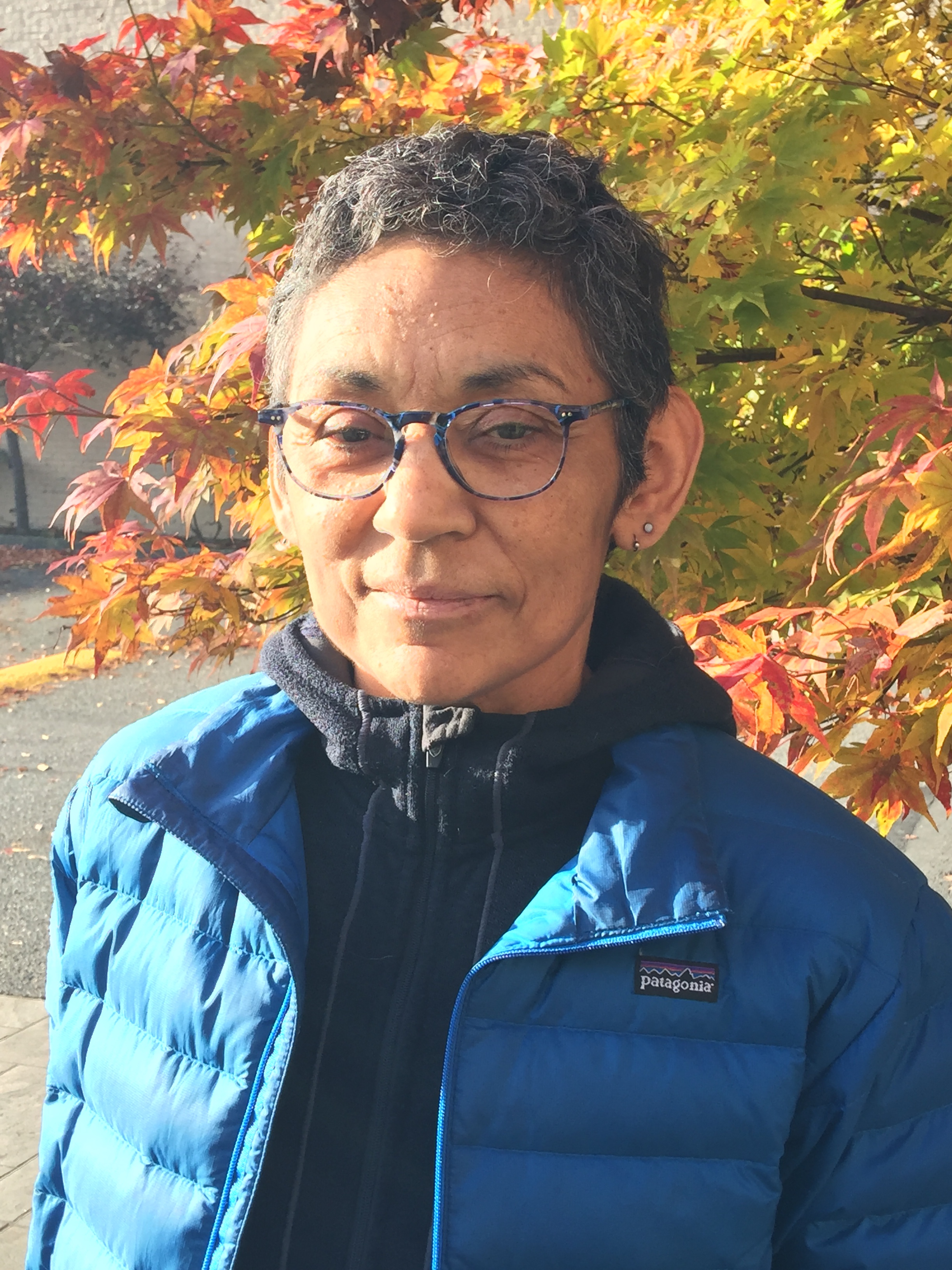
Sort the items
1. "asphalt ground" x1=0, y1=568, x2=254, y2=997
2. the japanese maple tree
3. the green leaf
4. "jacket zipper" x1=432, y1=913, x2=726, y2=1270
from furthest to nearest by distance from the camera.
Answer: "asphalt ground" x1=0, y1=568, x2=254, y2=997 → the green leaf → the japanese maple tree → "jacket zipper" x1=432, y1=913, x2=726, y2=1270

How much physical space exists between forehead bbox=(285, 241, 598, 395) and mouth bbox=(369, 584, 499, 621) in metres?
0.20

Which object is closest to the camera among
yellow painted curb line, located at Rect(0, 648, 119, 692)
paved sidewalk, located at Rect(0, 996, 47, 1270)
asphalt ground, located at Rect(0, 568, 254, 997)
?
paved sidewalk, located at Rect(0, 996, 47, 1270)

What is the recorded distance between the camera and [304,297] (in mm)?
1264

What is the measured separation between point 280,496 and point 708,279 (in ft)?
2.74

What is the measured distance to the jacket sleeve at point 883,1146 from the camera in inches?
42.6

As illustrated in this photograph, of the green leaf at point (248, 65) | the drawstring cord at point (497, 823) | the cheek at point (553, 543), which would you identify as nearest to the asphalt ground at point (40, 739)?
the green leaf at point (248, 65)

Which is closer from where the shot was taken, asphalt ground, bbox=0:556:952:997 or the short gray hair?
the short gray hair

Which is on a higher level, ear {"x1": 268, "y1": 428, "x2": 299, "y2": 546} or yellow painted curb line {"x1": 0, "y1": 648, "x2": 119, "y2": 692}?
ear {"x1": 268, "y1": 428, "x2": 299, "y2": 546}

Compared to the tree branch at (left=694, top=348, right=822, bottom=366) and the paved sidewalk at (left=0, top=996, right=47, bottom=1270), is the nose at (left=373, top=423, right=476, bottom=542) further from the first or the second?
the paved sidewalk at (left=0, top=996, right=47, bottom=1270)

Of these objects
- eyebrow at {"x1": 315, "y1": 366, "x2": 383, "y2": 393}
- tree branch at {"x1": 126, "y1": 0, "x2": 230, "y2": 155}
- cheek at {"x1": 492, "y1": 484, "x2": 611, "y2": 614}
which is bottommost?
cheek at {"x1": 492, "y1": 484, "x2": 611, "y2": 614}

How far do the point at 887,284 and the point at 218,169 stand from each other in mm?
1330

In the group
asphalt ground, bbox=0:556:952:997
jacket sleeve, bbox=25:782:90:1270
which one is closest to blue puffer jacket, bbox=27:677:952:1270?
jacket sleeve, bbox=25:782:90:1270

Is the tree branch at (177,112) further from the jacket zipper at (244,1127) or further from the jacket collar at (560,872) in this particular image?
the jacket zipper at (244,1127)

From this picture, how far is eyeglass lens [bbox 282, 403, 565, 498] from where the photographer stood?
114 centimetres
